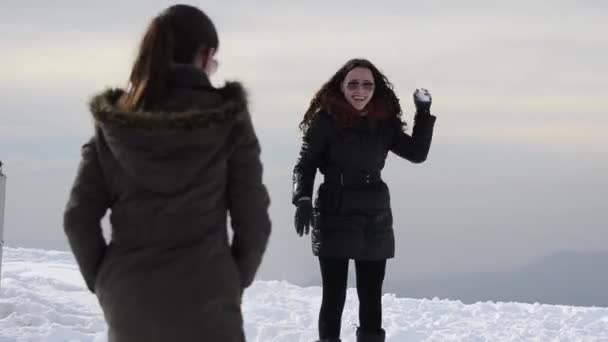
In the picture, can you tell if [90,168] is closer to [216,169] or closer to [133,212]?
[133,212]

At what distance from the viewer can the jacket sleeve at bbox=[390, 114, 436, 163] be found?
19.7ft

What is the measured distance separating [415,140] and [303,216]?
0.87m

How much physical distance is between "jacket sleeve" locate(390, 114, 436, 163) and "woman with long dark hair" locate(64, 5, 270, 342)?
9.16 feet

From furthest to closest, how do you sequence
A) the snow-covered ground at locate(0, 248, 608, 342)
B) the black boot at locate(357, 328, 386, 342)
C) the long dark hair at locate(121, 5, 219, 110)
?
the snow-covered ground at locate(0, 248, 608, 342)
the black boot at locate(357, 328, 386, 342)
the long dark hair at locate(121, 5, 219, 110)

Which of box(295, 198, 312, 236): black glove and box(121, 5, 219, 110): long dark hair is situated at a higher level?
box(121, 5, 219, 110): long dark hair

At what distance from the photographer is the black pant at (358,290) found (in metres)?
5.89

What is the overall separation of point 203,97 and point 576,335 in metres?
7.07

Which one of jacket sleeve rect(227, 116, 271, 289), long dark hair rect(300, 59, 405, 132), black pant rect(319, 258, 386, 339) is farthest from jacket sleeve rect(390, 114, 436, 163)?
jacket sleeve rect(227, 116, 271, 289)

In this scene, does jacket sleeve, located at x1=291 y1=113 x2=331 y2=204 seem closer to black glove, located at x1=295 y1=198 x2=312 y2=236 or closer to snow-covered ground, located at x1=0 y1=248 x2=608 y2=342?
black glove, located at x1=295 y1=198 x2=312 y2=236

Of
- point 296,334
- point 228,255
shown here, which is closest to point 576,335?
point 296,334

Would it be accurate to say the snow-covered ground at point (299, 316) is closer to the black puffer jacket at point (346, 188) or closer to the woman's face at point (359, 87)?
the black puffer jacket at point (346, 188)

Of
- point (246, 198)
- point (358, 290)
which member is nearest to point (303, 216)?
point (358, 290)

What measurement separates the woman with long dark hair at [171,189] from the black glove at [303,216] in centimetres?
239

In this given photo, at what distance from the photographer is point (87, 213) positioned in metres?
3.31
